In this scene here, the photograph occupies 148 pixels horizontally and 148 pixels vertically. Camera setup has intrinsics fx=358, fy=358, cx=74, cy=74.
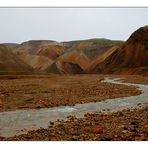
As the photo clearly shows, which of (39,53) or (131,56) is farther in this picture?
(39,53)

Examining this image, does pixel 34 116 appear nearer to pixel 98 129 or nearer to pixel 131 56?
pixel 98 129

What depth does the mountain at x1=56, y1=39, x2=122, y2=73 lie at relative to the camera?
89.5 meters

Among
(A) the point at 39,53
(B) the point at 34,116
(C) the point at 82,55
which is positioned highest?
(B) the point at 34,116

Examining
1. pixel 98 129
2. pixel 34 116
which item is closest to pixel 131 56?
pixel 34 116

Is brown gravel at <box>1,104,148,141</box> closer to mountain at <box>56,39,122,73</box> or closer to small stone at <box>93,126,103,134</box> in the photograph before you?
small stone at <box>93,126,103,134</box>

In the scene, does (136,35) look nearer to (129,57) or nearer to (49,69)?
(129,57)

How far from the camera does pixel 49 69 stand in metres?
86.2

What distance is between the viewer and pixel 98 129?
9156mm

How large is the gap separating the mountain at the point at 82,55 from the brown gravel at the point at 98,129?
74.6m

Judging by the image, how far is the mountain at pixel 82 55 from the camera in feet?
294

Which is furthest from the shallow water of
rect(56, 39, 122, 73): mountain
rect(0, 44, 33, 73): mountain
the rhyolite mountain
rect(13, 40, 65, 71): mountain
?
rect(56, 39, 122, 73): mountain

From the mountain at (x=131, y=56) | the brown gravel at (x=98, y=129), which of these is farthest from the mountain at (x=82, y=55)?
the brown gravel at (x=98, y=129)

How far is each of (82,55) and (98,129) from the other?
88.2 meters
